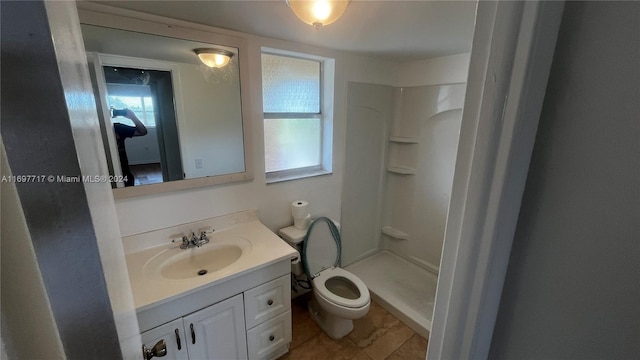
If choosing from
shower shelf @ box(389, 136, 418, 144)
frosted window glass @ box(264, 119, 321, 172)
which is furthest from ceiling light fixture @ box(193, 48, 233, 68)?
shower shelf @ box(389, 136, 418, 144)

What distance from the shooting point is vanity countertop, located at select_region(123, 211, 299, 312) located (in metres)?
1.12

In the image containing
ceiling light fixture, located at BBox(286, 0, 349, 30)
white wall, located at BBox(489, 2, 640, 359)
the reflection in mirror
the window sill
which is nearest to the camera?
white wall, located at BBox(489, 2, 640, 359)

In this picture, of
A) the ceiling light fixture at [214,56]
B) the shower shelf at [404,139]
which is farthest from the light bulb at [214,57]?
the shower shelf at [404,139]

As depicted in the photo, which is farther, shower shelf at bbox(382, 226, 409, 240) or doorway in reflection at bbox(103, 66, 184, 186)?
shower shelf at bbox(382, 226, 409, 240)

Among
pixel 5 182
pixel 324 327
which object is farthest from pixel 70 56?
pixel 324 327

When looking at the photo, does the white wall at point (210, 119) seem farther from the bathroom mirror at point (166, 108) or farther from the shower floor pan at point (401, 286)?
the shower floor pan at point (401, 286)

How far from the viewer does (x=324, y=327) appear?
1.85m

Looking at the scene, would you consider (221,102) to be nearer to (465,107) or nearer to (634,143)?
(465,107)

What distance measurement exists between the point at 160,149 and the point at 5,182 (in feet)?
4.15

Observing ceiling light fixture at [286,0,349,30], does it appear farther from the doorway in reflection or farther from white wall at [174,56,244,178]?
the doorway in reflection

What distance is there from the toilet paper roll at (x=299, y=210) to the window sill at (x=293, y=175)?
20cm

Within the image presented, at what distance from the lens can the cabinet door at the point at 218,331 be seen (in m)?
1.21

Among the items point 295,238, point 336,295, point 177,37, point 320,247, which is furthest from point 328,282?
point 177,37

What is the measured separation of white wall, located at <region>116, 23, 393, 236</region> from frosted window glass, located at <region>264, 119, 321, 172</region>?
162 mm
